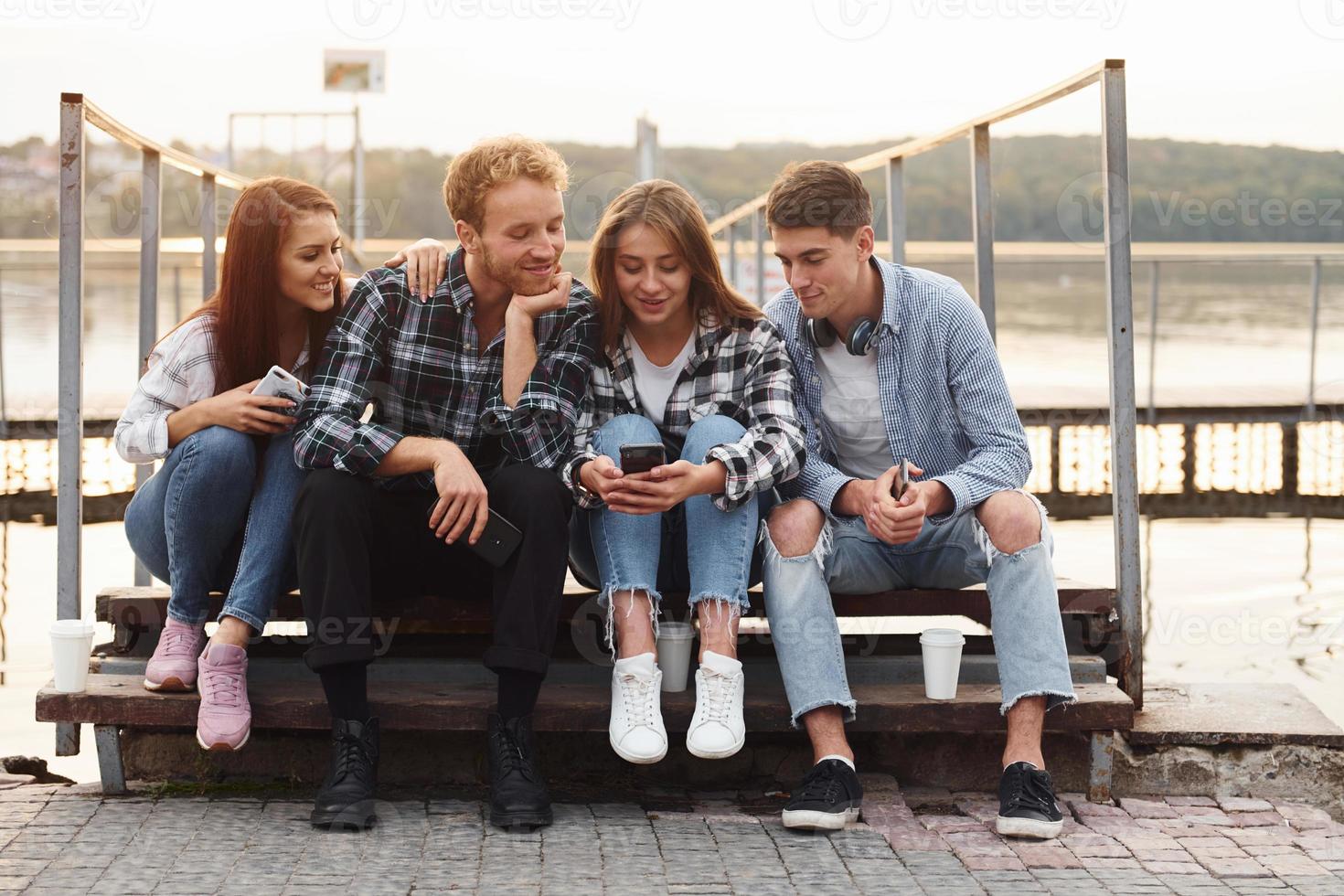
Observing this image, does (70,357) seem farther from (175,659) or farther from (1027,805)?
(1027,805)

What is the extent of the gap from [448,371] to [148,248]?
3.26ft

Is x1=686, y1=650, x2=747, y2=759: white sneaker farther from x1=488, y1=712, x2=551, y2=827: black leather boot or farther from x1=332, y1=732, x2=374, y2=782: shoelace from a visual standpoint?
x1=332, y1=732, x2=374, y2=782: shoelace

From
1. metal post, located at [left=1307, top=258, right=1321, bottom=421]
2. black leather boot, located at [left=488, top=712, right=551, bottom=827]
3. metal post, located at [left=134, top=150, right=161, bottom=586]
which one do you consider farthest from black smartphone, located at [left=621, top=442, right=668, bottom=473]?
metal post, located at [left=1307, top=258, right=1321, bottom=421]

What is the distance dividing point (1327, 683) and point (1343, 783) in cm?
140

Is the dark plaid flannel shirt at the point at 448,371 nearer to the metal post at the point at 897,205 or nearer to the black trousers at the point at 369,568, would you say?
the black trousers at the point at 369,568

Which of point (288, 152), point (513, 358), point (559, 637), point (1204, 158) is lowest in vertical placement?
point (559, 637)

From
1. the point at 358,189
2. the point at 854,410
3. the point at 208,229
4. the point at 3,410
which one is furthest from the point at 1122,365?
the point at 358,189

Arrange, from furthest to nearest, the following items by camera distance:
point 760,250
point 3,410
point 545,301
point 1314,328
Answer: point 1314,328, point 3,410, point 760,250, point 545,301

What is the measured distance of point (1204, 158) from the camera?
2045 cm

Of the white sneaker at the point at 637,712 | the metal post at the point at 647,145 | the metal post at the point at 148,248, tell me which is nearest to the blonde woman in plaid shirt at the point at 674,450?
the white sneaker at the point at 637,712

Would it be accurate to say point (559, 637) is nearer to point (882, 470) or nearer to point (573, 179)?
point (882, 470)

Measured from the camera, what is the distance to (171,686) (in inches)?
108

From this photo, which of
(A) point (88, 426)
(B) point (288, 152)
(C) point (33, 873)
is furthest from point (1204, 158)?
(C) point (33, 873)

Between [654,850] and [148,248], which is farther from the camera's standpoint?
[148,248]
